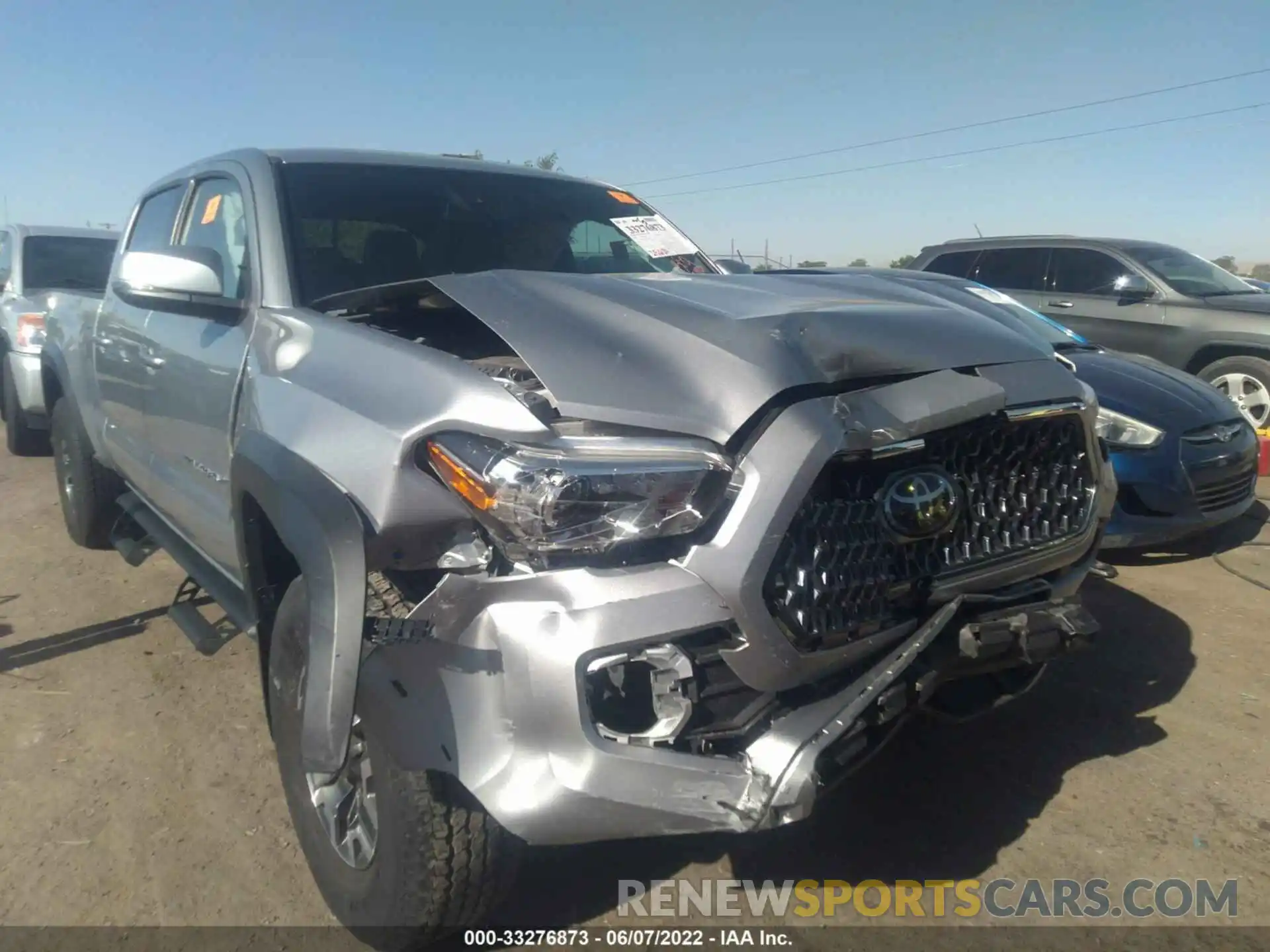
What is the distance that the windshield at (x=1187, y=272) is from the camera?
8016 mm

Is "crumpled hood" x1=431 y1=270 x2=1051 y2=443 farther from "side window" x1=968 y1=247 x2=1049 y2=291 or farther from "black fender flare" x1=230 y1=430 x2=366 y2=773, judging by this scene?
"side window" x1=968 y1=247 x2=1049 y2=291

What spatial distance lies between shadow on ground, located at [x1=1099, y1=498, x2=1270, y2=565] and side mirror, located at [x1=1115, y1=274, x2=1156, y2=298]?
9.34 feet

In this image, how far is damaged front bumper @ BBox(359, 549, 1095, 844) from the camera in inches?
70.2

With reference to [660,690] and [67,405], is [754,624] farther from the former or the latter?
[67,405]

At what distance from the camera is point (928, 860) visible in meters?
2.62

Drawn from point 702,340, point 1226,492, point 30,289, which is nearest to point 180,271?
point 702,340

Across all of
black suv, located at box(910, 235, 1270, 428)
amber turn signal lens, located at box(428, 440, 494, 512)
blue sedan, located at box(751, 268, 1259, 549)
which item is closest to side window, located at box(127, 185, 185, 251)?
amber turn signal lens, located at box(428, 440, 494, 512)

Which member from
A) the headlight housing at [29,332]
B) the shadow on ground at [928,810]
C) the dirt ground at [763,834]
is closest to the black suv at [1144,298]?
the dirt ground at [763,834]

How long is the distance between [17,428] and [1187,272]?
962 centimetres

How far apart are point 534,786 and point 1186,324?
7657mm

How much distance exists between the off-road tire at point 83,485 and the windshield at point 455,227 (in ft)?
7.84

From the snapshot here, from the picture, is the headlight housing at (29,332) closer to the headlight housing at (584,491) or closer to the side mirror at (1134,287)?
the headlight housing at (584,491)

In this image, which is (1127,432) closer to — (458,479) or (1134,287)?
(1134,287)

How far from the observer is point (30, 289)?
25.3 ft
